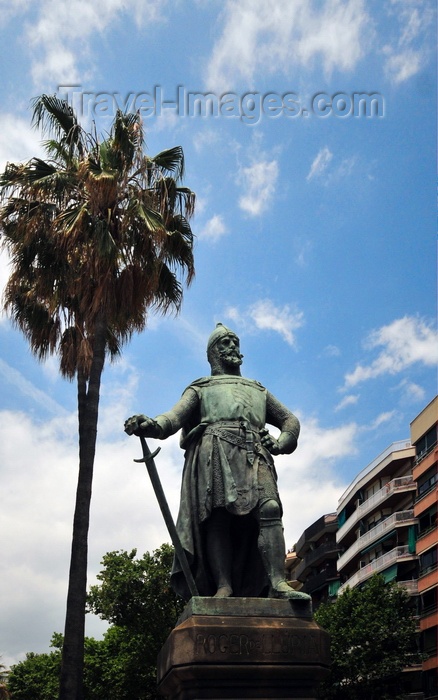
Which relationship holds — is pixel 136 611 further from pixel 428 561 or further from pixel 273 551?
pixel 273 551

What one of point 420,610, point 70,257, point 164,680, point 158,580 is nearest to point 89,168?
point 70,257

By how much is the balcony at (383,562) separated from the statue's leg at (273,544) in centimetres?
3755

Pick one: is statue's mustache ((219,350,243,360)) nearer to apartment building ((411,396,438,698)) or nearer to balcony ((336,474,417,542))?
apartment building ((411,396,438,698))

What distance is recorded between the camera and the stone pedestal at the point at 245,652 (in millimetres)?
5203

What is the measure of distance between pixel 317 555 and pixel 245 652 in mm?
56882

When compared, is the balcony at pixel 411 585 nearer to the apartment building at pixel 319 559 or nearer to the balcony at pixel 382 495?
the balcony at pixel 382 495

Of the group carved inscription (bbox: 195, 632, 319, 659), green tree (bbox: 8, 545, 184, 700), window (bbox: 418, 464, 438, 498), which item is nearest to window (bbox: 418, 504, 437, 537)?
window (bbox: 418, 464, 438, 498)

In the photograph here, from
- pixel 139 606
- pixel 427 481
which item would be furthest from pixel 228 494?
pixel 427 481

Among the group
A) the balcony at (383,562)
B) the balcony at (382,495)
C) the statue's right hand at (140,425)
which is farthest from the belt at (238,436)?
the balcony at (382,495)

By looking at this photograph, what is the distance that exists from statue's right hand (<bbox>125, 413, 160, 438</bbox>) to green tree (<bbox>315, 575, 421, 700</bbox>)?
2677cm

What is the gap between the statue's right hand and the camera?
592 cm

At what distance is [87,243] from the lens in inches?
586

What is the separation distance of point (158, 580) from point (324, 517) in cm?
3680

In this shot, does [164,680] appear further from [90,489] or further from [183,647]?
[90,489]
